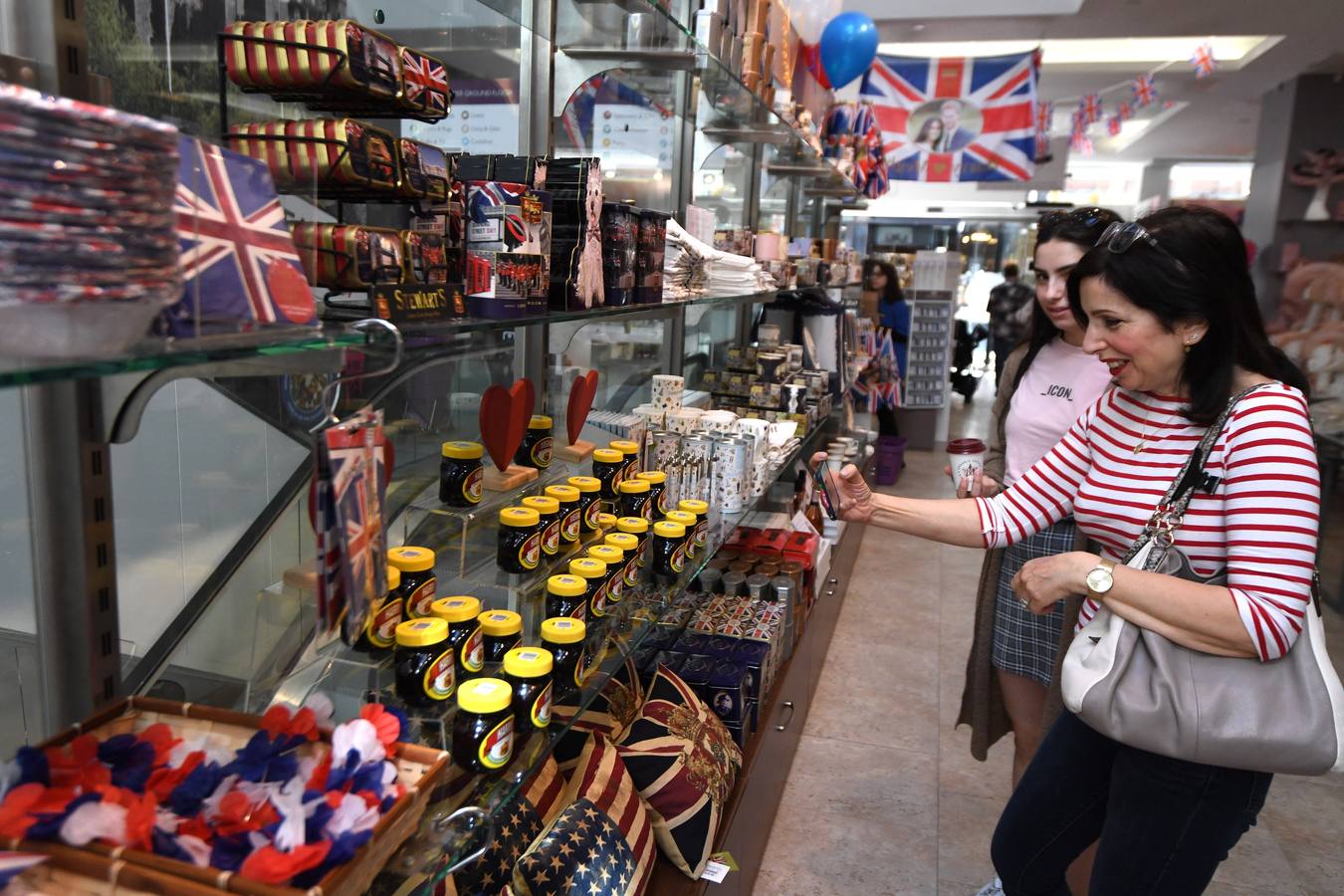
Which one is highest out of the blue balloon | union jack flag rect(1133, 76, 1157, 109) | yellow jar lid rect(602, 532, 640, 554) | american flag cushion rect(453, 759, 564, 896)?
union jack flag rect(1133, 76, 1157, 109)

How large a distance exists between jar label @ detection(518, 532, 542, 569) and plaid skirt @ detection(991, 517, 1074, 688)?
59.4 inches

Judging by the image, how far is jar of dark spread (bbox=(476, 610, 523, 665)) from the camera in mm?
1408

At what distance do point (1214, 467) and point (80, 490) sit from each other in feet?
5.59

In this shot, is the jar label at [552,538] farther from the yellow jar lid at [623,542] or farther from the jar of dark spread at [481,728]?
the jar of dark spread at [481,728]

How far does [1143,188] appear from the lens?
1675 centimetres

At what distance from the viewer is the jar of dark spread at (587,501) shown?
6.37 ft

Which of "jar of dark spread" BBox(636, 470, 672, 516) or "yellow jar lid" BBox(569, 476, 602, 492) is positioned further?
"jar of dark spread" BBox(636, 470, 672, 516)

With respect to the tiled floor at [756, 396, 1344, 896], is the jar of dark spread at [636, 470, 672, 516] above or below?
above

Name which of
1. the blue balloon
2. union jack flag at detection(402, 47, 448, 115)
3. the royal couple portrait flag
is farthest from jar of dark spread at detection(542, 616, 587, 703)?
the royal couple portrait flag

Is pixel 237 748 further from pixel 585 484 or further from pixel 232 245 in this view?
pixel 585 484

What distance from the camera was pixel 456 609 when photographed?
1339 millimetres

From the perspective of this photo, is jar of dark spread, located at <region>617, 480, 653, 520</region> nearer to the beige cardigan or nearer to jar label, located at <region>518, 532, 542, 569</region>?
jar label, located at <region>518, 532, 542, 569</region>

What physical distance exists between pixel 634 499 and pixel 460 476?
492 millimetres

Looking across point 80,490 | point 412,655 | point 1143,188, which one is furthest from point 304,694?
point 1143,188
